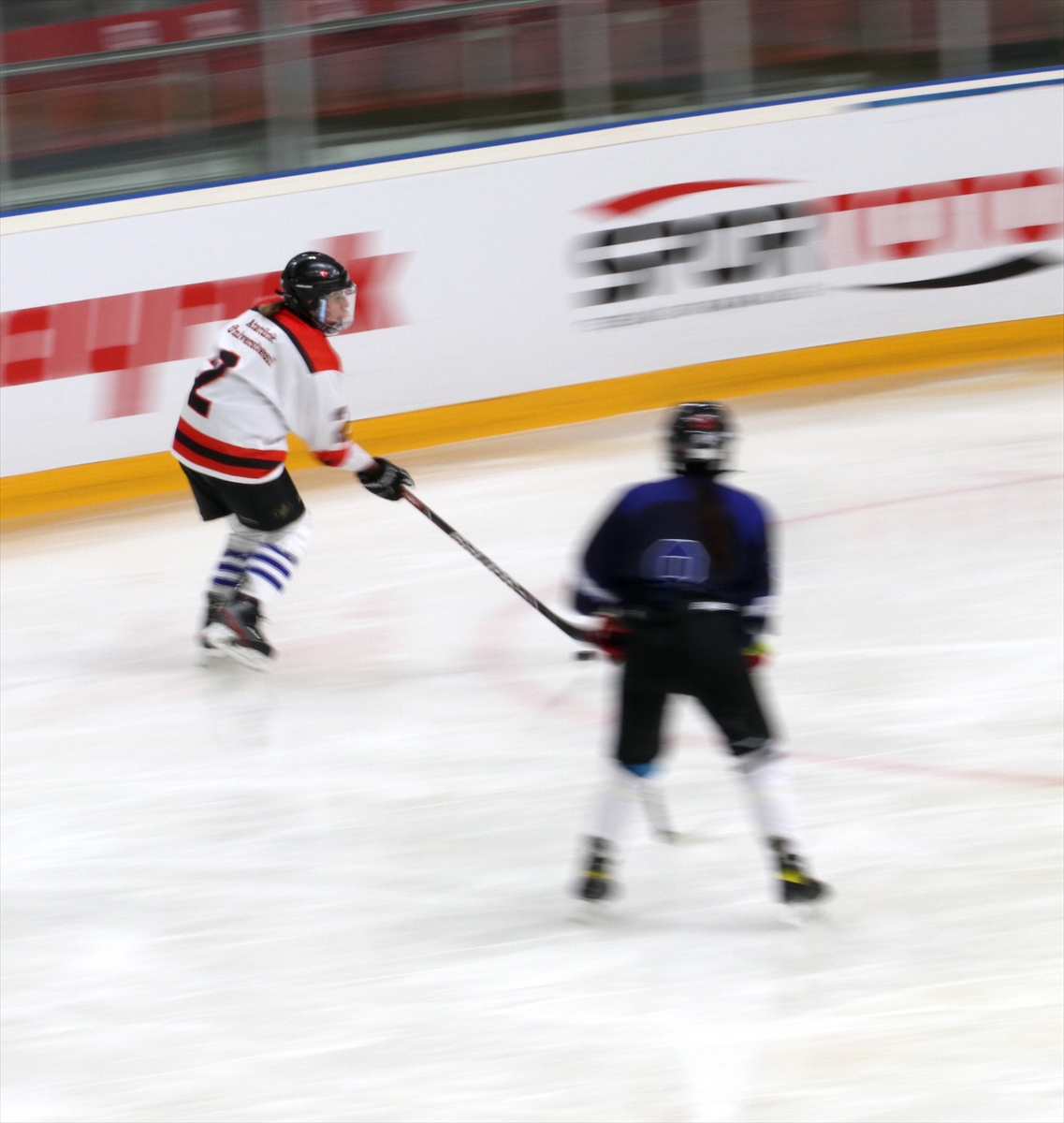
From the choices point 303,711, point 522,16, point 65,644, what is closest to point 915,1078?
point 303,711

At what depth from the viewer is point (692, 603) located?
2.70 meters

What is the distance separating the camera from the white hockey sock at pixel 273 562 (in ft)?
14.1

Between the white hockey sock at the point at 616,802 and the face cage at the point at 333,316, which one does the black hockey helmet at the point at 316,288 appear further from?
the white hockey sock at the point at 616,802

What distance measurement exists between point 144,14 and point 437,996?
14.8ft

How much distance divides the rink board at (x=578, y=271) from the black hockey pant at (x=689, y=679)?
3648mm

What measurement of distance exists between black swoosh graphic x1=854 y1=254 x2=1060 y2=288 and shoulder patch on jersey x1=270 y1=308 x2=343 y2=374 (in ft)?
11.3

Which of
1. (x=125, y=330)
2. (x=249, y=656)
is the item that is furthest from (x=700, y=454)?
(x=125, y=330)

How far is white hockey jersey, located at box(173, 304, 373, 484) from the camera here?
4160 millimetres

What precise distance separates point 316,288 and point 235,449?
46 cm

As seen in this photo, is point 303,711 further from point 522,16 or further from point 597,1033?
point 522,16

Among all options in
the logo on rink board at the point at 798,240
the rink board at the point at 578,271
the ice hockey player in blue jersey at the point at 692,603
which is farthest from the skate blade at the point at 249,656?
the logo on rink board at the point at 798,240

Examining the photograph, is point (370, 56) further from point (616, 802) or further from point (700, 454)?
point (616, 802)

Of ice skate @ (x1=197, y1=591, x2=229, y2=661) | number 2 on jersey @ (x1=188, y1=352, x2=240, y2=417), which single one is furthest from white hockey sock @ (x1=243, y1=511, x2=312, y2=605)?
number 2 on jersey @ (x1=188, y1=352, x2=240, y2=417)

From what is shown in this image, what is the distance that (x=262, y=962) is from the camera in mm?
2898
